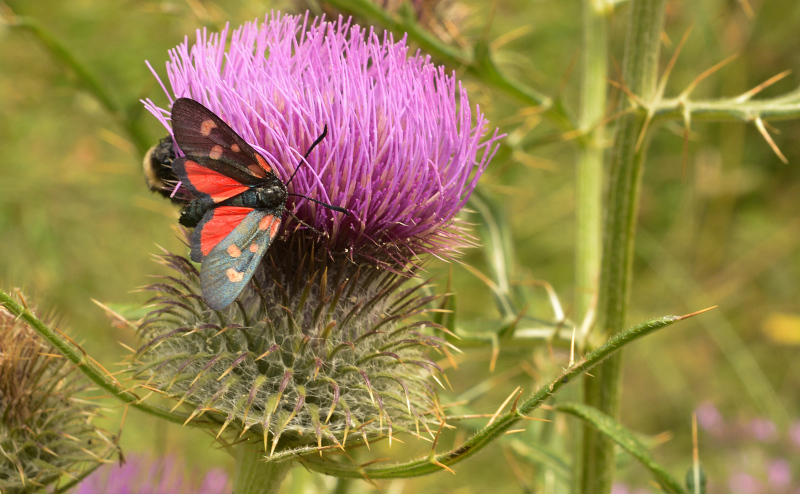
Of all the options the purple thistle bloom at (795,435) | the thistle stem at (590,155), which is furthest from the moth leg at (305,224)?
the purple thistle bloom at (795,435)

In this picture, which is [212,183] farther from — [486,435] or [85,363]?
[486,435]

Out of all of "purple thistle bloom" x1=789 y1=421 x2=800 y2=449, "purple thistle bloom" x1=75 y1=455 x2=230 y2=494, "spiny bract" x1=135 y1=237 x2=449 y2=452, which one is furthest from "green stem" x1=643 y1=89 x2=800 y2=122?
"purple thistle bloom" x1=789 y1=421 x2=800 y2=449

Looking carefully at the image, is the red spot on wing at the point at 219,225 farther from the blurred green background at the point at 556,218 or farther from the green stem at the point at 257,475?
the blurred green background at the point at 556,218

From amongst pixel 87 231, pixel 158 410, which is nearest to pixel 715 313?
→ pixel 158 410

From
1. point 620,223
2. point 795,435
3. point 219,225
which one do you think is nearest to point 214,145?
point 219,225

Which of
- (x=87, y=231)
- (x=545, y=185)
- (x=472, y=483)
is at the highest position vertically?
(x=545, y=185)

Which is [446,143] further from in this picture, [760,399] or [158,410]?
[760,399]
